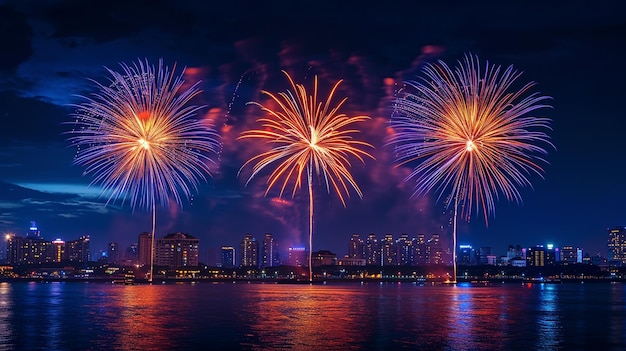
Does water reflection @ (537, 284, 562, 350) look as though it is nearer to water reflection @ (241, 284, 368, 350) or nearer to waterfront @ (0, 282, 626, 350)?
waterfront @ (0, 282, 626, 350)

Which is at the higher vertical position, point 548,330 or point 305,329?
point 305,329

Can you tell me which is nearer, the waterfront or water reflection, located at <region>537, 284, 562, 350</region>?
the waterfront

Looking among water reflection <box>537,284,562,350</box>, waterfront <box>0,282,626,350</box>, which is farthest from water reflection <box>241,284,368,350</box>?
water reflection <box>537,284,562,350</box>

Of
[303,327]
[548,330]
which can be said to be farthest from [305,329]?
[548,330]

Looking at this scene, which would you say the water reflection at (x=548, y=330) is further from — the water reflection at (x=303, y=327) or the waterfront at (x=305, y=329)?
the water reflection at (x=303, y=327)

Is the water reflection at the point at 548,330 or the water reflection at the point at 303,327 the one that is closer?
the water reflection at the point at 303,327

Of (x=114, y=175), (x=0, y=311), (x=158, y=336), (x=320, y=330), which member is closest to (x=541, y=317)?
(x=320, y=330)

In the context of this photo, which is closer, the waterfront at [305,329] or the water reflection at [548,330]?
the waterfront at [305,329]

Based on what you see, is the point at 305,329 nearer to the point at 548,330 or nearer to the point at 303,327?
the point at 303,327

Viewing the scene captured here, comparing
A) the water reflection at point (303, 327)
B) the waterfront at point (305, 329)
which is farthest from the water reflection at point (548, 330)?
the water reflection at point (303, 327)

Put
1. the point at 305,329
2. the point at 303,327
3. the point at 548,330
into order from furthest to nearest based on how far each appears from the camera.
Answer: the point at 548,330 < the point at 303,327 < the point at 305,329

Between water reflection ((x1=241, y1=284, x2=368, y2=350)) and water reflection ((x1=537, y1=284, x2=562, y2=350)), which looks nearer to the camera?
water reflection ((x1=241, y1=284, x2=368, y2=350))
